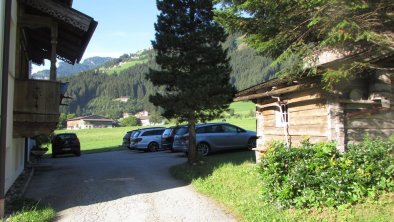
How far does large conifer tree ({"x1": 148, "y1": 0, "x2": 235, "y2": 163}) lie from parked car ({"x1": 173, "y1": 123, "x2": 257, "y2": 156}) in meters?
3.60

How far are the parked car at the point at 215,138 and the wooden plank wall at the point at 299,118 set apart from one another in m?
5.68

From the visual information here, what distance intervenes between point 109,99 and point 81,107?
39.4 ft

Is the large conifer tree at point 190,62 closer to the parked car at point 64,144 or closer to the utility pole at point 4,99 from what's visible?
the utility pole at point 4,99

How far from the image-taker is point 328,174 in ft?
28.1

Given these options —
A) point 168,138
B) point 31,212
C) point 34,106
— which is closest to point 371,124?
point 31,212

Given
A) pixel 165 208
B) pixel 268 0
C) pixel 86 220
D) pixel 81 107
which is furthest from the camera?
pixel 81 107

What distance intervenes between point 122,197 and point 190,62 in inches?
281

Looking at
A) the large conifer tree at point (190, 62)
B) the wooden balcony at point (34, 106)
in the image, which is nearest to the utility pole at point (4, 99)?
the wooden balcony at point (34, 106)

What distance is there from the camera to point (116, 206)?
33.9 ft

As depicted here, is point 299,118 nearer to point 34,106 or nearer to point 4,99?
point 34,106

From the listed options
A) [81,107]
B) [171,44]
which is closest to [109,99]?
[81,107]

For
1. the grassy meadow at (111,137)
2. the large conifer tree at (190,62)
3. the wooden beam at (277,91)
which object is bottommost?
the grassy meadow at (111,137)

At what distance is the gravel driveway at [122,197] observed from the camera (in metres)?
9.36

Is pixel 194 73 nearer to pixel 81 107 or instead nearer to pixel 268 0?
pixel 268 0
